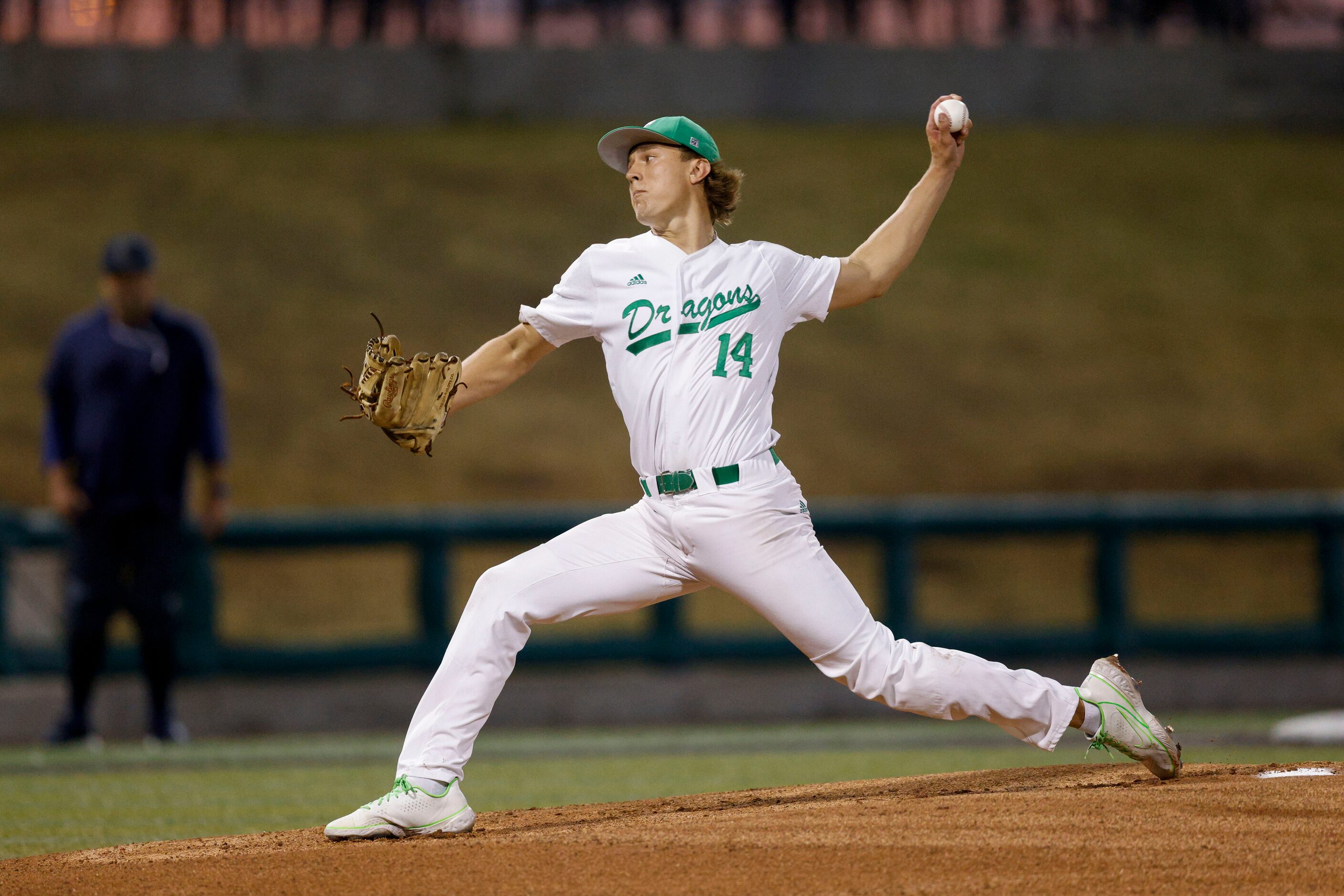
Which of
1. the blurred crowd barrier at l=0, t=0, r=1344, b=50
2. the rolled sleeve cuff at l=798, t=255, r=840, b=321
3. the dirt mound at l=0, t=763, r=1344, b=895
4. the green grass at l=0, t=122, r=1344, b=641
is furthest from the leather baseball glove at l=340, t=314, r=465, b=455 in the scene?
the blurred crowd barrier at l=0, t=0, r=1344, b=50

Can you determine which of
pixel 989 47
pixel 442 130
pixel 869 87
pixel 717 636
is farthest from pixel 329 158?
pixel 717 636

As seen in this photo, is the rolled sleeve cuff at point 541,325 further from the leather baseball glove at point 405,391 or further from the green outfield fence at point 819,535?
the green outfield fence at point 819,535

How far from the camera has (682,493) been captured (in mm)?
4918

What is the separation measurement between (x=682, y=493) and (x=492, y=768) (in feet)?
12.3

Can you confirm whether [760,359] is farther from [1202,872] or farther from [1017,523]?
[1017,523]

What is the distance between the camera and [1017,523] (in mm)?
12016

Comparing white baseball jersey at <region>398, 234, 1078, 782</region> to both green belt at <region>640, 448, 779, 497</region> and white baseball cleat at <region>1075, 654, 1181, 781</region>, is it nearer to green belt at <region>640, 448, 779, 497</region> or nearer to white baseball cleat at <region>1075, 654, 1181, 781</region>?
green belt at <region>640, 448, 779, 497</region>

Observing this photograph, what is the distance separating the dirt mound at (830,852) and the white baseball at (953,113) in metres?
2.04

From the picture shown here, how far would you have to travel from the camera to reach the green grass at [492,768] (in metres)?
6.57

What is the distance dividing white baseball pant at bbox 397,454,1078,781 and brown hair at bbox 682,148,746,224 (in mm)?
885

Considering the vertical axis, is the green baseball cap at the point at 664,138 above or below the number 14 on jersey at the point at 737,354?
above

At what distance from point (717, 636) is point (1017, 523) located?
7.40 ft

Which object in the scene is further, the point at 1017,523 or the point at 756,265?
the point at 1017,523

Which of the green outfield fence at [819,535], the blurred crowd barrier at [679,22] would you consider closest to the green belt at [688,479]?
the green outfield fence at [819,535]
